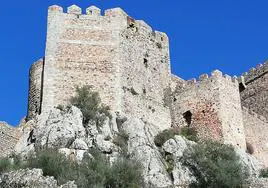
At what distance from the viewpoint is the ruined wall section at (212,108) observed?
2738cm

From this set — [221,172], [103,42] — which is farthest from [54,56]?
[221,172]

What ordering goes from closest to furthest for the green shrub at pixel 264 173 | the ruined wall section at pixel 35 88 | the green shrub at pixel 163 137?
the green shrub at pixel 264 173 → the green shrub at pixel 163 137 → the ruined wall section at pixel 35 88

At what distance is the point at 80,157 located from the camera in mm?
22406

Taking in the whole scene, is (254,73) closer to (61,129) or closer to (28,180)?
(61,129)

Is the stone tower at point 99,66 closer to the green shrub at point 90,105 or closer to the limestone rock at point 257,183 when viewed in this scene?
the green shrub at point 90,105

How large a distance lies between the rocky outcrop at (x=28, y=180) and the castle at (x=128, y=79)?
7.53 m

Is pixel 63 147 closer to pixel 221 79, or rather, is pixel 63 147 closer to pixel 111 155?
pixel 111 155

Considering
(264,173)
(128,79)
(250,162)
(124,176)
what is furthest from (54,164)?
Result: (250,162)

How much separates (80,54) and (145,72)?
11.9 feet

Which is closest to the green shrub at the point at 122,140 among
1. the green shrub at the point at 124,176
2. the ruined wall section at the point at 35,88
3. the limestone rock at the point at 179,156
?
the limestone rock at the point at 179,156

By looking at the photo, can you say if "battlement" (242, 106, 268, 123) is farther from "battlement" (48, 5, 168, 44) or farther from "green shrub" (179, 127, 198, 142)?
Answer: "battlement" (48, 5, 168, 44)

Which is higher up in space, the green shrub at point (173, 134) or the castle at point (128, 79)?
the castle at point (128, 79)

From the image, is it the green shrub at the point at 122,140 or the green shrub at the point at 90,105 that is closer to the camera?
the green shrub at the point at 122,140

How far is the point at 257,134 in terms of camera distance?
3088 cm
